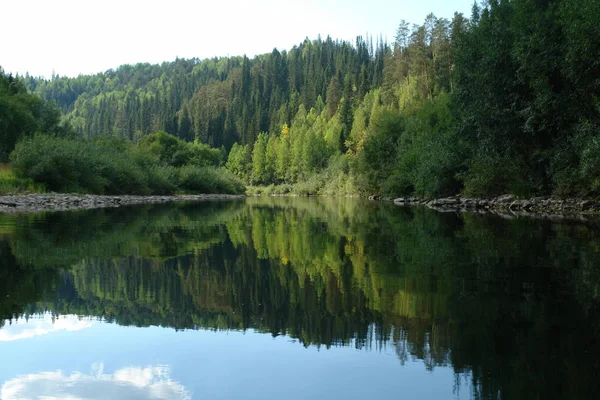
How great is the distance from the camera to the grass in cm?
3512

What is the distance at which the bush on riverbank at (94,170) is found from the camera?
38.1 m

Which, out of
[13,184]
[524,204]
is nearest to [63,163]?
[13,184]

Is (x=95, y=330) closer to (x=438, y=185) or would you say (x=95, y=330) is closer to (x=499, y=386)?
(x=499, y=386)

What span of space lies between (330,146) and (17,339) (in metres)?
106

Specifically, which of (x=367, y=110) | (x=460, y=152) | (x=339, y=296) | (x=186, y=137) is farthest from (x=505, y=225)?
(x=186, y=137)

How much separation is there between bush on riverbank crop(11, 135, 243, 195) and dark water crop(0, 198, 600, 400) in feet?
92.1

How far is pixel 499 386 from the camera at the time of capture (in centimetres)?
436

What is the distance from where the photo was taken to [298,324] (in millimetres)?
6371

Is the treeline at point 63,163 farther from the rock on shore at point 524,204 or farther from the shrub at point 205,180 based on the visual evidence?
the rock on shore at point 524,204

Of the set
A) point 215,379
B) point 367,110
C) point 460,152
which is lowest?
point 215,379

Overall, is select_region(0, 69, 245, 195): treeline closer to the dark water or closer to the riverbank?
the riverbank

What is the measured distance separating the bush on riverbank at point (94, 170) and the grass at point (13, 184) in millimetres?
489

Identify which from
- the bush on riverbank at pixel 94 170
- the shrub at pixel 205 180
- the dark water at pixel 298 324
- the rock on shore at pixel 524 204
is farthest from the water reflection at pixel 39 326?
the shrub at pixel 205 180

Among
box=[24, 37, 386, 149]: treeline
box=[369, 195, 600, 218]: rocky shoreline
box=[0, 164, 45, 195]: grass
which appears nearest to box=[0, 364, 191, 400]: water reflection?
box=[369, 195, 600, 218]: rocky shoreline
